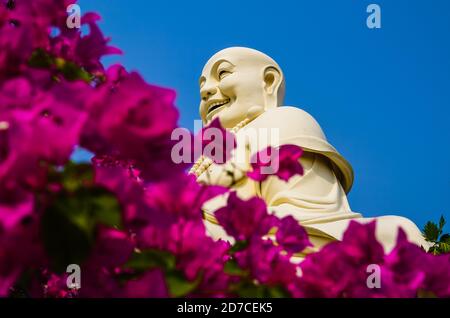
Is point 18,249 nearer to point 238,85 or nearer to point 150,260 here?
point 150,260

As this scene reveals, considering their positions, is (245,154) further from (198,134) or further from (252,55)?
(198,134)

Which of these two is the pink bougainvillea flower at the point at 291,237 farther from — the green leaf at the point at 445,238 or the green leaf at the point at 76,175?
the green leaf at the point at 445,238

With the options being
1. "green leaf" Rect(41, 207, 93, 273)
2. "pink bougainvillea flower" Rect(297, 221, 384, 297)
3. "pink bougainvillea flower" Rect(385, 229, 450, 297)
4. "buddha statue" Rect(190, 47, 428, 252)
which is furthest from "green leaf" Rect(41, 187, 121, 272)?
"buddha statue" Rect(190, 47, 428, 252)

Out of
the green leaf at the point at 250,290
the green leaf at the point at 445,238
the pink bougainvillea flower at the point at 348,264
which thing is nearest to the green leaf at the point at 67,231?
the green leaf at the point at 250,290

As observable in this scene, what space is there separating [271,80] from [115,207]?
4341 millimetres

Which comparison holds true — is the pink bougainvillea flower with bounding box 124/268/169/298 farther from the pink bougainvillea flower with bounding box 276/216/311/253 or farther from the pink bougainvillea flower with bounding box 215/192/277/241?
the pink bougainvillea flower with bounding box 276/216/311/253

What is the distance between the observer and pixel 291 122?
4496 millimetres

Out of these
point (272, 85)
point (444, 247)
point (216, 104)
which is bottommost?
point (444, 247)

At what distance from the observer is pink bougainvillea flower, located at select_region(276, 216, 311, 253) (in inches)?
64.0

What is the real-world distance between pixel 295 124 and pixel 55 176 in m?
3.47

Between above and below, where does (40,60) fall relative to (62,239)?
above

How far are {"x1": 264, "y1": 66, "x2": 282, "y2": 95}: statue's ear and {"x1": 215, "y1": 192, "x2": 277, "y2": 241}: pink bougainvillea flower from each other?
3802 millimetres

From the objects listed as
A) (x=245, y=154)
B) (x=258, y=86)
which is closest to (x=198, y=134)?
(x=245, y=154)

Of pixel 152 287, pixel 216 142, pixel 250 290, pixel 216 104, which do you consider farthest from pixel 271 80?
pixel 152 287
